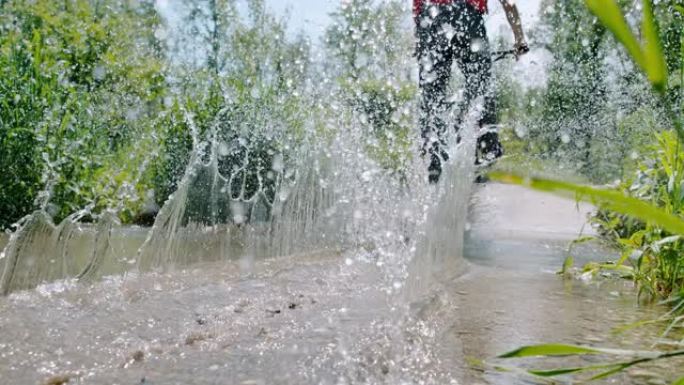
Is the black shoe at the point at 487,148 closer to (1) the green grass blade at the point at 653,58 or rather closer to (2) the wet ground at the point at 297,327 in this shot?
(2) the wet ground at the point at 297,327

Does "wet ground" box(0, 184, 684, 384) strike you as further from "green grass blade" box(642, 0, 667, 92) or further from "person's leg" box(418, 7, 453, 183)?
"person's leg" box(418, 7, 453, 183)

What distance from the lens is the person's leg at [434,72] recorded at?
5754mm

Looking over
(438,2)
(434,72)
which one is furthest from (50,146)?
(438,2)

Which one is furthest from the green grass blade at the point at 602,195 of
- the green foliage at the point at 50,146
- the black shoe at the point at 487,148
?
the black shoe at the point at 487,148

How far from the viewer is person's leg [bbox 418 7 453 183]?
575 cm

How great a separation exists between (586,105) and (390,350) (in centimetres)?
2533

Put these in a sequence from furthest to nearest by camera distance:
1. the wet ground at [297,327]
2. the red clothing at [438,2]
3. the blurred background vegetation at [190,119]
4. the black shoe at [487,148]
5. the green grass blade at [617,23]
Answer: the black shoe at [487,148]
the red clothing at [438,2]
the blurred background vegetation at [190,119]
the wet ground at [297,327]
the green grass blade at [617,23]

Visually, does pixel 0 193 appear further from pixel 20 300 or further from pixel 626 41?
pixel 626 41

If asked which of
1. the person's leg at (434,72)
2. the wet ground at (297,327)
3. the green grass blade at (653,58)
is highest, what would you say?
the person's leg at (434,72)

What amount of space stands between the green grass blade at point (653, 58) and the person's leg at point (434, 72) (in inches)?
209

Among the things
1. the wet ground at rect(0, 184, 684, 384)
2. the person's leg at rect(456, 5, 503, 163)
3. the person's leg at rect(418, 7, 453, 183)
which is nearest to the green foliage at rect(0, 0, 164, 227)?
the wet ground at rect(0, 184, 684, 384)

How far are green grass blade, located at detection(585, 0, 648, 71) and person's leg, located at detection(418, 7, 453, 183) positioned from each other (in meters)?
5.33

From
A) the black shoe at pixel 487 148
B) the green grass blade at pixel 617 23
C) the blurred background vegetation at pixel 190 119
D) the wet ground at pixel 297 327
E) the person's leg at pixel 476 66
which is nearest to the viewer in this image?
the green grass blade at pixel 617 23

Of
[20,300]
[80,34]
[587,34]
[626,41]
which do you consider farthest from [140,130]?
[587,34]
